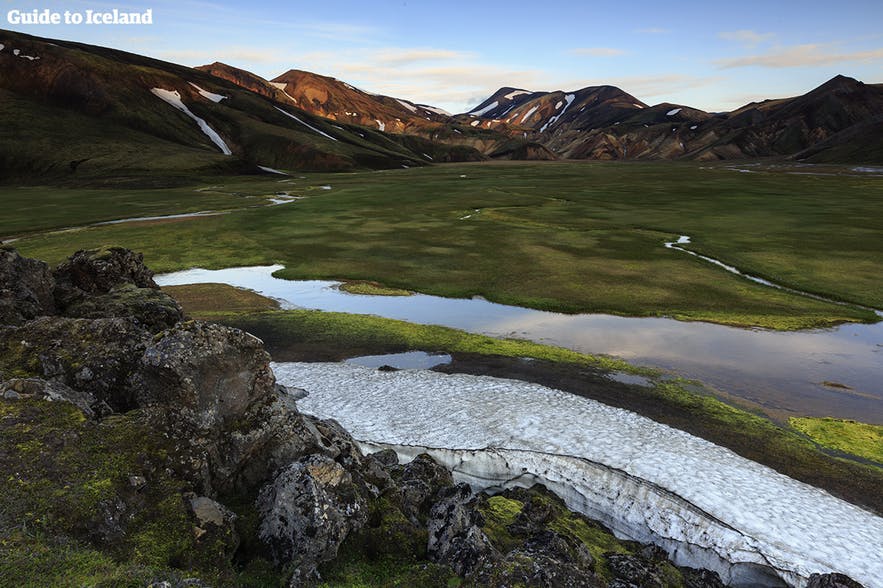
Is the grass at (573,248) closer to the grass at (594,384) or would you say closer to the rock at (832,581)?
the grass at (594,384)

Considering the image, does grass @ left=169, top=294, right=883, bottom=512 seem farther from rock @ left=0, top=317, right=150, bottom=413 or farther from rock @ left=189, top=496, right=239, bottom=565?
rock @ left=189, top=496, right=239, bottom=565

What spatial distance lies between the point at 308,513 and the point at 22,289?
13.4 metres

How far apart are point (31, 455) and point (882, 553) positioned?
835 inches

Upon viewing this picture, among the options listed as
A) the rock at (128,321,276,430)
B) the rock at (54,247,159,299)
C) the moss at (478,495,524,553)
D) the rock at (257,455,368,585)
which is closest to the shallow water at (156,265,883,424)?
the moss at (478,495,524,553)

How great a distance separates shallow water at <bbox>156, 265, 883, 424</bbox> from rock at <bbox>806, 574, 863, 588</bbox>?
13.1 m

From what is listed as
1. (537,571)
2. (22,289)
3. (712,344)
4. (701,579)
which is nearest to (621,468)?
(701,579)

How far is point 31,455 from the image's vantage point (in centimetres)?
1062

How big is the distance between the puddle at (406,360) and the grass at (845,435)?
17213 millimetres

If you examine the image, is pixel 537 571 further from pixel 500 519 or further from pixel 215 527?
pixel 215 527

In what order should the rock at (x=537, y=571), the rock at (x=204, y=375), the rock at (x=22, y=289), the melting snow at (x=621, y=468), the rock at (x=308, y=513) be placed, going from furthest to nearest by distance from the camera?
the rock at (x=22, y=289), the melting snow at (x=621, y=468), the rock at (x=204, y=375), the rock at (x=308, y=513), the rock at (x=537, y=571)

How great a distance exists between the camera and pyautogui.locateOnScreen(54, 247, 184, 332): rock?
63.1 feet

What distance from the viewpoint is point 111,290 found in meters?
22.2

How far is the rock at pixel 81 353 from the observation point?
13.6 m

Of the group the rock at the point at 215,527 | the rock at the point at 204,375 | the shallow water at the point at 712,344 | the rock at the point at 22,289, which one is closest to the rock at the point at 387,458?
the rock at the point at 204,375
